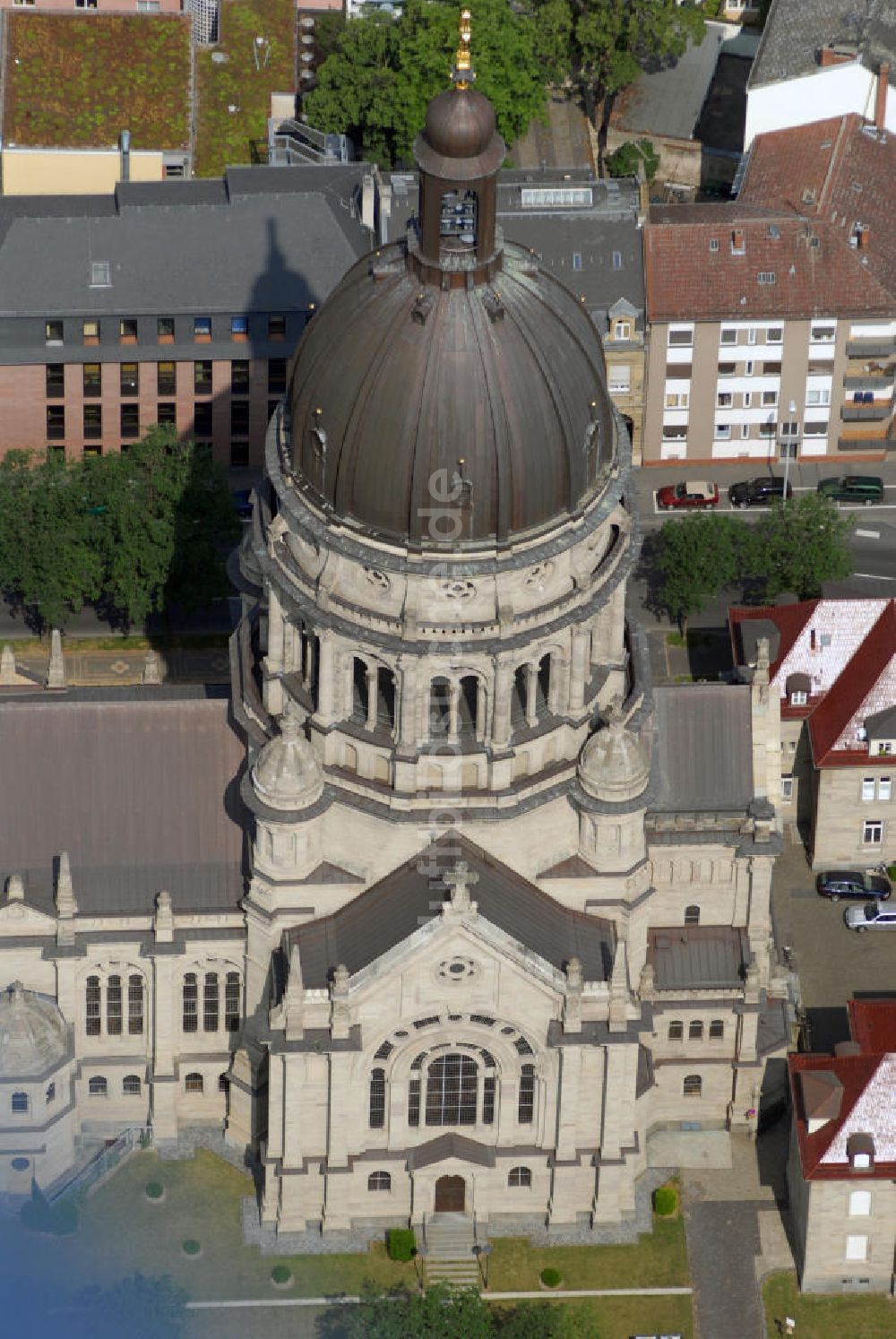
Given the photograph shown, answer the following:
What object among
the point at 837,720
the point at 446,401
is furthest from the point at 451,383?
the point at 837,720

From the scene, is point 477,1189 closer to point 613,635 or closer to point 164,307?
point 613,635

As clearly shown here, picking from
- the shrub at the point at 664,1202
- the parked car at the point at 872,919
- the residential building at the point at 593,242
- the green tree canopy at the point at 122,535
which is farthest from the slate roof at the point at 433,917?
the residential building at the point at 593,242

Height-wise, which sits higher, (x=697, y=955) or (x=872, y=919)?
(x=697, y=955)

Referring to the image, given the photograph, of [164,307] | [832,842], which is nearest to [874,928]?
[832,842]

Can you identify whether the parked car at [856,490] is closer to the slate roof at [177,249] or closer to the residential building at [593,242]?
the residential building at [593,242]

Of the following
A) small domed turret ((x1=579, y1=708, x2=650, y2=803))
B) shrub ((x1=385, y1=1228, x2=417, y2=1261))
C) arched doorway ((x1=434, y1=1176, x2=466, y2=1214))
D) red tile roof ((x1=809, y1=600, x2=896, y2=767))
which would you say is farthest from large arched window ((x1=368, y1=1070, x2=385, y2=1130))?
red tile roof ((x1=809, y1=600, x2=896, y2=767))

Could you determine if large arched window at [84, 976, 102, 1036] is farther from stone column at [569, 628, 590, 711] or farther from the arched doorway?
stone column at [569, 628, 590, 711]

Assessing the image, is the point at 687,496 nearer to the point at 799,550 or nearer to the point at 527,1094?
the point at 799,550
